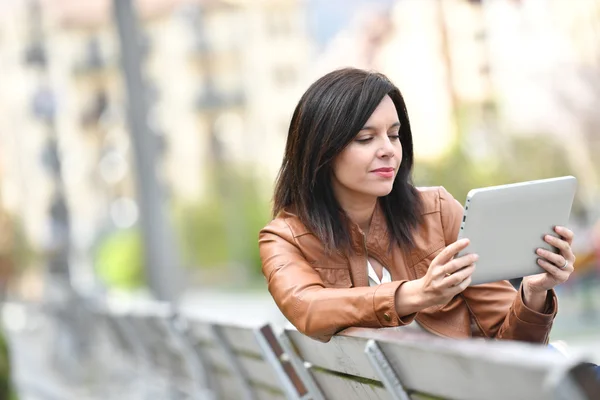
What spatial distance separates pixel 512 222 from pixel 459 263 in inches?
9.8

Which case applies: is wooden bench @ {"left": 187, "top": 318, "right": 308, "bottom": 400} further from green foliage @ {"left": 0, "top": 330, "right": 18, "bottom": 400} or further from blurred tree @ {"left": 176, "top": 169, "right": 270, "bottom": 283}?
blurred tree @ {"left": 176, "top": 169, "right": 270, "bottom": 283}

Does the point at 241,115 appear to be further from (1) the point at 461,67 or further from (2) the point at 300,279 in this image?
(2) the point at 300,279

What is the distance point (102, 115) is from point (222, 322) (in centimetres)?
2511

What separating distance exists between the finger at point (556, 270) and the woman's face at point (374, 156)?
0.46 m

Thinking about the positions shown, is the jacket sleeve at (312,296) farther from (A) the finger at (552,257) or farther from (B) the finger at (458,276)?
(A) the finger at (552,257)

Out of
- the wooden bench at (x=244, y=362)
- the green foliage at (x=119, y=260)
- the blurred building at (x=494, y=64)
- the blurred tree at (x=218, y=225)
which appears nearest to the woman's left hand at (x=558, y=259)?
the wooden bench at (x=244, y=362)

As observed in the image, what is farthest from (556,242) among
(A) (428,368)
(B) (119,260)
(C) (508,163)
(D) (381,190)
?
(B) (119,260)

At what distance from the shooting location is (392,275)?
3555mm

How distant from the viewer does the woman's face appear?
11.4ft

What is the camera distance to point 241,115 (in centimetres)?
2727

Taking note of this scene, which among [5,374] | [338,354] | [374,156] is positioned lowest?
[5,374]

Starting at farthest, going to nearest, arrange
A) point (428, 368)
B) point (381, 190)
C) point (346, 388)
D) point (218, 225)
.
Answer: point (218, 225) < point (381, 190) < point (346, 388) < point (428, 368)

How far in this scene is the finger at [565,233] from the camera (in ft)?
10.8

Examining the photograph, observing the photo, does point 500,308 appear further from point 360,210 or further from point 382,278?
point 360,210
